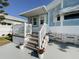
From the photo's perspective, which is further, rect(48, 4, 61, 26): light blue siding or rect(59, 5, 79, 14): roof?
rect(48, 4, 61, 26): light blue siding

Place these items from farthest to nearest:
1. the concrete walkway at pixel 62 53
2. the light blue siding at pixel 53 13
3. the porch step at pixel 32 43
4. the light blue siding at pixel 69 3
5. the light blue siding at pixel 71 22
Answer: the light blue siding at pixel 53 13, the light blue siding at pixel 69 3, the light blue siding at pixel 71 22, the porch step at pixel 32 43, the concrete walkway at pixel 62 53

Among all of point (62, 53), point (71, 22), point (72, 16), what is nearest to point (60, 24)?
point (71, 22)

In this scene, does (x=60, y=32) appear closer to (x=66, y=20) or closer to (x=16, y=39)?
(x=66, y=20)

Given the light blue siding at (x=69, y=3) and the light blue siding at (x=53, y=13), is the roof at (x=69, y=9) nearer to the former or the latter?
the light blue siding at (x=69, y=3)

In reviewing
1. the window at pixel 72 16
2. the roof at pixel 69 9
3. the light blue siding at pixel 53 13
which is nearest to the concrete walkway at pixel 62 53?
the window at pixel 72 16

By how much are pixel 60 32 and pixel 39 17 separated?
4.63m

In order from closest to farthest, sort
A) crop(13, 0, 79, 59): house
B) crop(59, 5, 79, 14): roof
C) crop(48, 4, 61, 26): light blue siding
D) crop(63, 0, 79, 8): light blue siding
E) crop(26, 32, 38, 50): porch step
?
crop(26, 32, 38, 50): porch step, crop(13, 0, 79, 59): house, crop(59, 5, 79, 14): roof, crop(63, 0, 79, 8): light blue siding, crop(48, 4, 61, 26): light blue siding

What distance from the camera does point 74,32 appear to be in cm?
1080

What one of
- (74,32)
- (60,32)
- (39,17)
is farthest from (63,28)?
(39,17)

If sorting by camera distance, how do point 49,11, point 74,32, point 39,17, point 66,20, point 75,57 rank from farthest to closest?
1. point 39,17
2. point 49,11
3. point 66,20
4. point 74,32
5. point 75,57

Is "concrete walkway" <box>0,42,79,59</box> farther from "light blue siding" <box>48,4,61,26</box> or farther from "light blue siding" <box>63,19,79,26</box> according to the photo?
"light blue siding" <box>48,4,61,26</box>

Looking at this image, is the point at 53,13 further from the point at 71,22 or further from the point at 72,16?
the point at 71,22

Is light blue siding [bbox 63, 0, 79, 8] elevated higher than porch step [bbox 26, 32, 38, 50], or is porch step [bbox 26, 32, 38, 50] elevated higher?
light blue siding [bbox 63, 0, 79, 8]

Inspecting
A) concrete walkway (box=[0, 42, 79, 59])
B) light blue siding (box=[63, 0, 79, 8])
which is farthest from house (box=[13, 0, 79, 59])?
concrete walkway (box=[0, 42, 79, 59])
